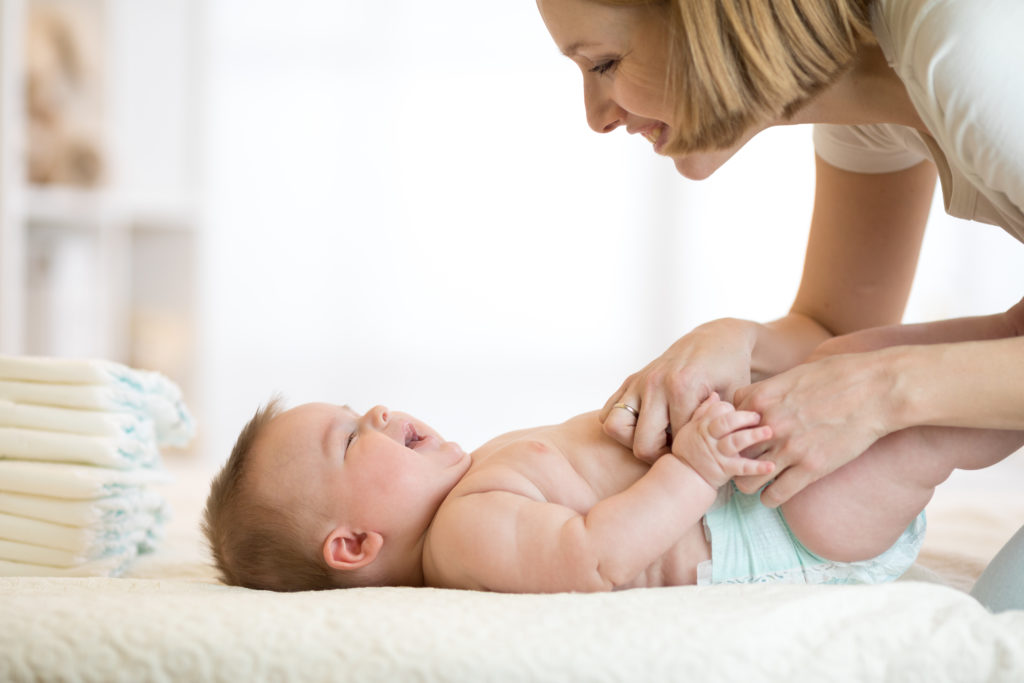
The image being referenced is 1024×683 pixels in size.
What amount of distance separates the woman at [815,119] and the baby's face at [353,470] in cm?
25

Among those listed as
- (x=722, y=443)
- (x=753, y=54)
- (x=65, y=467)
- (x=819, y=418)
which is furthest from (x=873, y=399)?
(x=65, y=467)

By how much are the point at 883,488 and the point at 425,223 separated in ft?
11.2

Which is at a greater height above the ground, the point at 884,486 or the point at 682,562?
the point at 884,486

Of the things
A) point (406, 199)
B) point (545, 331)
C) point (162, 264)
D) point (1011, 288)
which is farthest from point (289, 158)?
point (1011, 288)

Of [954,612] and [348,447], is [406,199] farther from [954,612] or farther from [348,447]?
[954,612]

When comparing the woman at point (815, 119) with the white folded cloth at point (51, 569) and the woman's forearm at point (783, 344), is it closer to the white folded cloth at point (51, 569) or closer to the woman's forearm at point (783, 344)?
the woman's forearm at point (783, 344)

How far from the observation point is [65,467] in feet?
4.09

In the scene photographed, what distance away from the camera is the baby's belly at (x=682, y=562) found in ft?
3.66

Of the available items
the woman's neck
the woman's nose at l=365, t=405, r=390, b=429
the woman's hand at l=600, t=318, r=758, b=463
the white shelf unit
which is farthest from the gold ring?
the white shelf unit

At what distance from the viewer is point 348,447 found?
1.21 meters

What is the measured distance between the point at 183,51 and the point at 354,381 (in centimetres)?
159

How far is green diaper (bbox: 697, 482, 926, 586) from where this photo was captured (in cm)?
110

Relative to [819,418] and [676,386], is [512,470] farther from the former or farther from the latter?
[819,418]

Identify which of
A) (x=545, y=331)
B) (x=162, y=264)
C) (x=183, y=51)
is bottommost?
(x=545, y=331)
